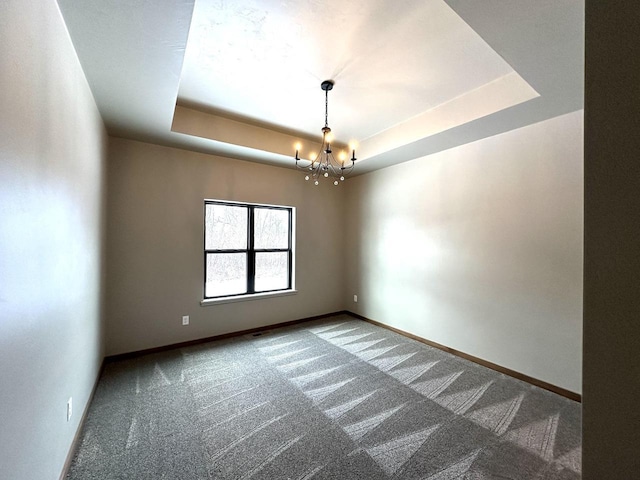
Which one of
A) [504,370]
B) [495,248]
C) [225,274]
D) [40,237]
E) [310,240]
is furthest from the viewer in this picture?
[310,240]

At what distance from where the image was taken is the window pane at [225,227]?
159 inches

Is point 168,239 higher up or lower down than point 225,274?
higher up

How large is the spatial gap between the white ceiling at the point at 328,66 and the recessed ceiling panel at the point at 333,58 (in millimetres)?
10

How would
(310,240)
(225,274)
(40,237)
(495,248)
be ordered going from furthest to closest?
(310,240) → (225,274) → (495,248) → (40,237)

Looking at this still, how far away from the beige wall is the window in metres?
0.18

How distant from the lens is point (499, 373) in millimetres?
3018

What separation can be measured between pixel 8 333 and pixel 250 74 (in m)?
2.44

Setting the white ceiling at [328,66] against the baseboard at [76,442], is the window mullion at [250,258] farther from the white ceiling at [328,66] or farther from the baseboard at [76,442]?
the baseboard at [76,442]

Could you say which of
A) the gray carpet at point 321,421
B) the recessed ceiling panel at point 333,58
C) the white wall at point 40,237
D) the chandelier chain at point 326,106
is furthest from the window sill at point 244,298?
the chandelier chain at point 326,106

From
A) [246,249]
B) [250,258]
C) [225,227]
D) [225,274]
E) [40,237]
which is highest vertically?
[225,227]

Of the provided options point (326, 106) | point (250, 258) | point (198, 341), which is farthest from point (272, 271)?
point (326, 106)

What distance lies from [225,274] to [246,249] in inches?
19.8

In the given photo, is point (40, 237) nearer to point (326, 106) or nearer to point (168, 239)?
point (168, 239)

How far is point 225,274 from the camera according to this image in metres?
4.15
